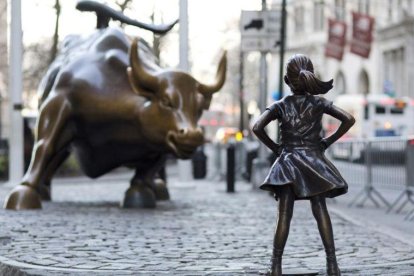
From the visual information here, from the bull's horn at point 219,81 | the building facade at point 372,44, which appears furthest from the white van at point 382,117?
the bull's horn at point 219,81

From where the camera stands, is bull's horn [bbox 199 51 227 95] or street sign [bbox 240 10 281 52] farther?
street sign [bbox 240 10 281 52]

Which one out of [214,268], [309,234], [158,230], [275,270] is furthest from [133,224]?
[275,270]

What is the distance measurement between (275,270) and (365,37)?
32696 millimetres

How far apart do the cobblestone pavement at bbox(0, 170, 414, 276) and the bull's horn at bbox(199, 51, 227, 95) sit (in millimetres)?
1883

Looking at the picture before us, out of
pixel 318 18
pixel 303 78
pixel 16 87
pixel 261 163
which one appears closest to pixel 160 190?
pixel 16 87

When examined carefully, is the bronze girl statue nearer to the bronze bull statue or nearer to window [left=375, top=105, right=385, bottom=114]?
the bronze bull statue

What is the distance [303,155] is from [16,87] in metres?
13.5

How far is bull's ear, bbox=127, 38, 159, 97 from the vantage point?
13.1 metres

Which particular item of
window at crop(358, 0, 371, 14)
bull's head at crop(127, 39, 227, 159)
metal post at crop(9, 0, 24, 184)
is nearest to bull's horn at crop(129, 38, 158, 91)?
bull's head at crop(127, 39, 227, 159)

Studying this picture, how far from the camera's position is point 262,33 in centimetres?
2097

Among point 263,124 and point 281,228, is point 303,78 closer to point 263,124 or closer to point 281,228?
point 263,124

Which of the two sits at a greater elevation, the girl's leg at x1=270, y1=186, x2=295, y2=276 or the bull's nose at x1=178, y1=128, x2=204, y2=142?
the bull's nose at x1=178, y1=128, x2=204, y2=142

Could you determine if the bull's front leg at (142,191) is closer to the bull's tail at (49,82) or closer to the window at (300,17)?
the bull's tail at (49,82)

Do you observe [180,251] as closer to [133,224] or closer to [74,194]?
[133,224]
